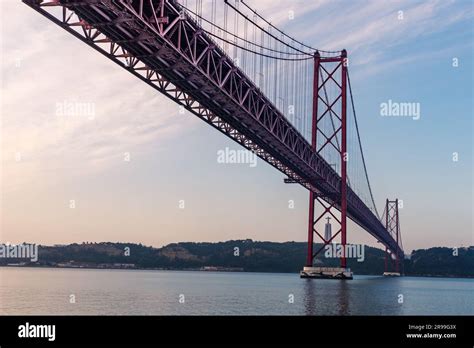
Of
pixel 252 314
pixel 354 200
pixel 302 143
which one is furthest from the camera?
pixel 354 200

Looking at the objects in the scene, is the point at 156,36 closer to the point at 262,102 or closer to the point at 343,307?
the point at 262,102

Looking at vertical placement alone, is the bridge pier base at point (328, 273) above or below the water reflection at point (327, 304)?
above

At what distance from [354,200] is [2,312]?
4819 centimetres

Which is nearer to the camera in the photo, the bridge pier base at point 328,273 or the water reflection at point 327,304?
the water reflection at point 327,304

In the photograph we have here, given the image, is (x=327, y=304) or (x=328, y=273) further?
(x=328, y=273)

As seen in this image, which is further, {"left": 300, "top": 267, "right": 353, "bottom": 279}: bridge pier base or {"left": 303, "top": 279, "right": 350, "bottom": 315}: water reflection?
{"left": 300, "top": 267, "right": 353, "bottom": 279}: bridge pier base

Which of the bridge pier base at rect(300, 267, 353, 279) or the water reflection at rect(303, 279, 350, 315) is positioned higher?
the bridge pier base at rect(300, 267, 353, 279)

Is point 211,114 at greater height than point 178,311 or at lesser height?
greater

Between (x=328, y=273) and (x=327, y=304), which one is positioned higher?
(x=328, y=273)

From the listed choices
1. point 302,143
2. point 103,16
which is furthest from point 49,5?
point 302,143

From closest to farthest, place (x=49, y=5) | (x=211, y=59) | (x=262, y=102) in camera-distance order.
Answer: (x=49, y=5) → (x=211, y=59) → (x=262, y=102)

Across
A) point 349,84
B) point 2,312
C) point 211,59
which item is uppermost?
point 349,84

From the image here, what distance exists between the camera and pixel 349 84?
3223 inches
